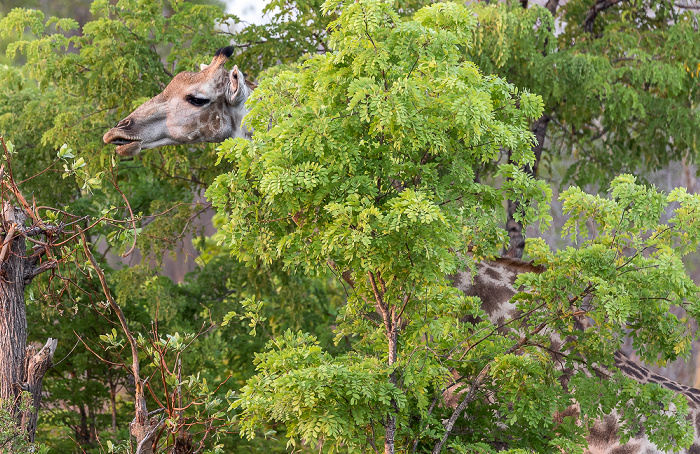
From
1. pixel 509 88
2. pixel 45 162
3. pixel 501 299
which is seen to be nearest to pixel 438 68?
pixel 509 88

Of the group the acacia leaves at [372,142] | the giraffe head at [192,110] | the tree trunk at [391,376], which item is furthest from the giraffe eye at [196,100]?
the tree trunk at [391,376]

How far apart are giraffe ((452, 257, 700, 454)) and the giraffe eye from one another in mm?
2439

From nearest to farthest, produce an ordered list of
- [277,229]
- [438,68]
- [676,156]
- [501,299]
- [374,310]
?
[438,68], [277,229], [374,310], [501,299], [676,156]

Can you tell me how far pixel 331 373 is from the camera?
3.91m

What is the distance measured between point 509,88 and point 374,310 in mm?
1645

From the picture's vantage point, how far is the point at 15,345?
4.57m

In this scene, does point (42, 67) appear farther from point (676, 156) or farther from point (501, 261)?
point (676, 156)

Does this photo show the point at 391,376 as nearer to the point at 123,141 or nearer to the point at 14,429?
the point at 14,429

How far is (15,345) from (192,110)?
2154mm

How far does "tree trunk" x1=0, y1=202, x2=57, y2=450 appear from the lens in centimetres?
453

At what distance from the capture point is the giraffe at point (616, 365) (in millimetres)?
6328

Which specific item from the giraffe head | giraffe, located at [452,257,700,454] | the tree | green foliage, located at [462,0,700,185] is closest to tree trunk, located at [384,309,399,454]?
the tree

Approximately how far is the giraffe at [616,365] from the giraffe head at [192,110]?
89.4 inches

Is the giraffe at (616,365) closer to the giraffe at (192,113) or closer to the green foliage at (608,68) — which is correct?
the giraffe at (192,113)
